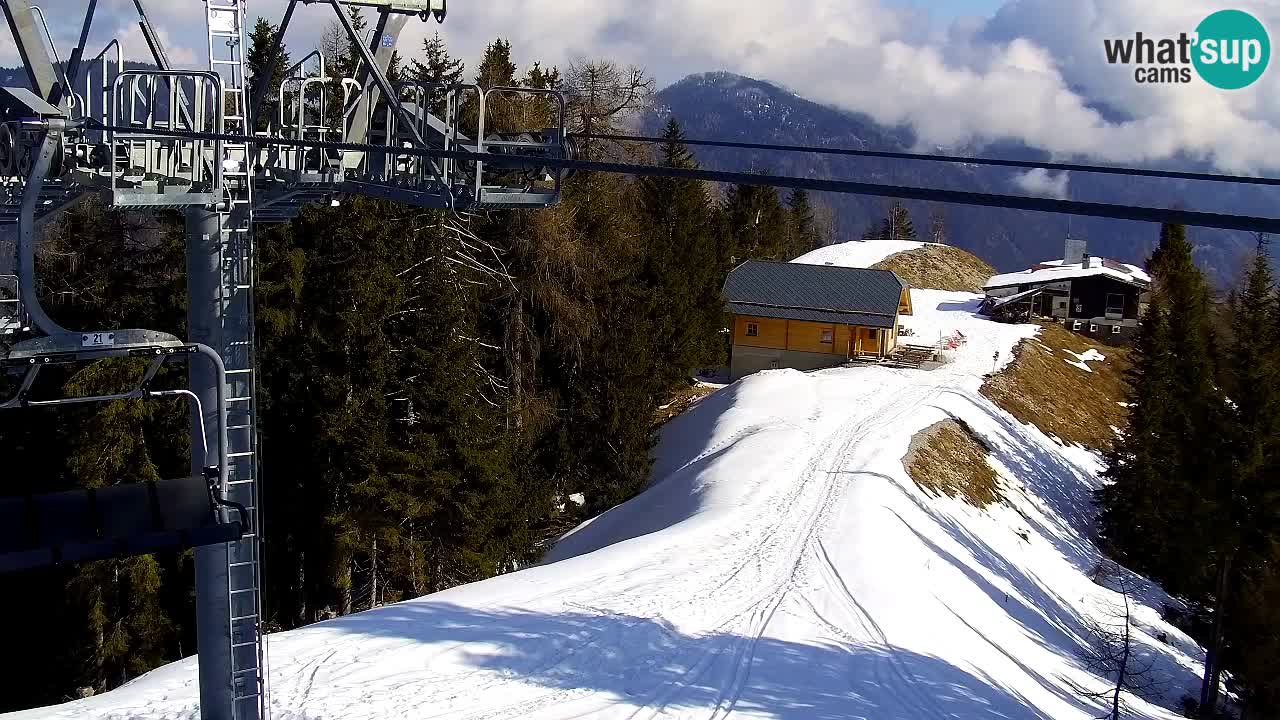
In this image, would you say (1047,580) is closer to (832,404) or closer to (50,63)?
(832,404)

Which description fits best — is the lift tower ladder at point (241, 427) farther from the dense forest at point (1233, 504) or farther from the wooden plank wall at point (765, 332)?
the wooden plank wall at point (765, 332)

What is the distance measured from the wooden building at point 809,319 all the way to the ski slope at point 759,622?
16897mm

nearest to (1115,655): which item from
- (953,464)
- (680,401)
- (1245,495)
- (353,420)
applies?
(1245,495)

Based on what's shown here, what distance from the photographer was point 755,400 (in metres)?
41.7

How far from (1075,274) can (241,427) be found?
241 feet

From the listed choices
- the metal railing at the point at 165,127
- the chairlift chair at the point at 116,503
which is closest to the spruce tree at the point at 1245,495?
the chairlift chair at the point at 116,503

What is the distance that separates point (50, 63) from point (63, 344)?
3.96 m

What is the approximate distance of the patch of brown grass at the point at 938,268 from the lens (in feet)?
297

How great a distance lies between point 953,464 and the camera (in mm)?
36688

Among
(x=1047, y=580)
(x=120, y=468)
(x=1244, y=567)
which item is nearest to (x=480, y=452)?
(x=120, y=468)

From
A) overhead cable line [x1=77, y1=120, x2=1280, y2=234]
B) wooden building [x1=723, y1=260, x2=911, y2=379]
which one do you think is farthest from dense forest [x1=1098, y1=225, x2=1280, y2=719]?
overhead cable line [x1=77, y1=120, x2=1280, y2=234]

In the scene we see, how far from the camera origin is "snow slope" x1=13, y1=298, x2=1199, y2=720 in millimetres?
15047

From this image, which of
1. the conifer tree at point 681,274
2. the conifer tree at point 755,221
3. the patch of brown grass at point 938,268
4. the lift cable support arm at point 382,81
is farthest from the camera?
the patch of brown grass at point 938,268

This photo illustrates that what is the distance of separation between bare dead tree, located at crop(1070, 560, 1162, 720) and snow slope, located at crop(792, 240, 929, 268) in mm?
56333
